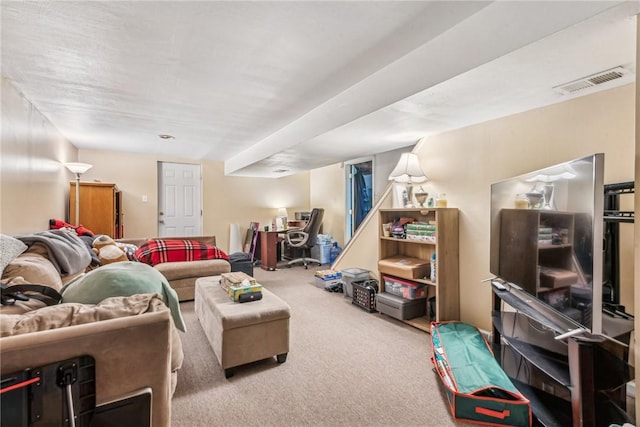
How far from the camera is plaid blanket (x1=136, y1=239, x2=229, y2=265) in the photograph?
364cm

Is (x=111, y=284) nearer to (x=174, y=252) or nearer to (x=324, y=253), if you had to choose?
(x=174, y=252)

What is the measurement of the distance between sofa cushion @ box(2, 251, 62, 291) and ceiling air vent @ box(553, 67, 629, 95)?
11.0 ft

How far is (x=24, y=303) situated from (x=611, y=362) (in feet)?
8.38

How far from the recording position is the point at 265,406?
161 cm

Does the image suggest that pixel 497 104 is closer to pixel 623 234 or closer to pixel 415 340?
pixel 623 234

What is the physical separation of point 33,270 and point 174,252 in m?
2.06

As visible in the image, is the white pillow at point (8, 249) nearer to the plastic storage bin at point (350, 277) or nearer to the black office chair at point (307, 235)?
the plastic storage bin at point (350, 277)

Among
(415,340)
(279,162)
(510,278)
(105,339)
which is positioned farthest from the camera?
(279,162)

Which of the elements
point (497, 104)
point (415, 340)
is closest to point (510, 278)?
point (415, 340)

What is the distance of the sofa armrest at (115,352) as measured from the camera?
2.64ft

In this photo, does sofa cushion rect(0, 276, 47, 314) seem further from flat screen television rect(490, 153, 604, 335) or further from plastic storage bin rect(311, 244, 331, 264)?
plastic storage bin rect(311, 244, 331, 264)

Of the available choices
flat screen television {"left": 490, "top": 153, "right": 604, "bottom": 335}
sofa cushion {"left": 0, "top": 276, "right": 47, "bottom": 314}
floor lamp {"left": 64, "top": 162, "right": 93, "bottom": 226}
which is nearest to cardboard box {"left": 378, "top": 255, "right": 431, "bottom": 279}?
flat screen television {"left": 490, "top": 153, "right": 604, "bottom": 335}

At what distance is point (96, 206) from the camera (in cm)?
399

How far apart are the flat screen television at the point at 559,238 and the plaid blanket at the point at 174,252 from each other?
11.0ft
